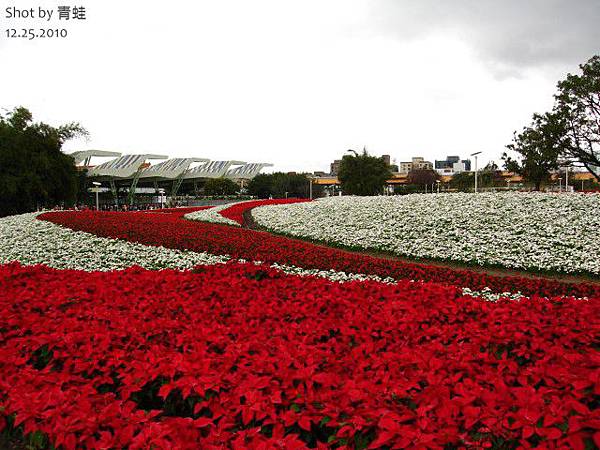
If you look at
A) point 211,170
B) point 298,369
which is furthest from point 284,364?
point 211,170

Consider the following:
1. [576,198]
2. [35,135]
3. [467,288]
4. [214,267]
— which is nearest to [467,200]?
[576,198]

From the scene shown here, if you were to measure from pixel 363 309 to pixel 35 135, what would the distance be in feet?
80.6

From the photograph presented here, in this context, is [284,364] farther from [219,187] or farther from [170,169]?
[219,187]

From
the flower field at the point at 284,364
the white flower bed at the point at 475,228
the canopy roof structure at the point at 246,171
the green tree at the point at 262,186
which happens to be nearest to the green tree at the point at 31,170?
the white flower bed at the point at 475,228

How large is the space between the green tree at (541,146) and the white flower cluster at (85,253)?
16.5 meters

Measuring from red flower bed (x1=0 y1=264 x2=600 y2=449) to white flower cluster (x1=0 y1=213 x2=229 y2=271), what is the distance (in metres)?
4.67

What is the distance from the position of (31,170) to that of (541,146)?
75.0 feet

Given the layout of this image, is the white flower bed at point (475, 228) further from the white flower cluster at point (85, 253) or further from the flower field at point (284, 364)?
the flower field at point (284, 364)

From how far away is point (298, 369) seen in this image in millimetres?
2555

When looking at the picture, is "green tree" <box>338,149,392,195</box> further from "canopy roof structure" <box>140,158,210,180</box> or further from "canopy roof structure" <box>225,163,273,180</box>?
"canopy roof structure" <box>225,163,273,180</box>

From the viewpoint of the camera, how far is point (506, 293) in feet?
22.3

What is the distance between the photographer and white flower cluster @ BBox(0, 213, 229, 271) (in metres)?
9.23

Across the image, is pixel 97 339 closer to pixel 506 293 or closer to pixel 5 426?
pixel 5 426

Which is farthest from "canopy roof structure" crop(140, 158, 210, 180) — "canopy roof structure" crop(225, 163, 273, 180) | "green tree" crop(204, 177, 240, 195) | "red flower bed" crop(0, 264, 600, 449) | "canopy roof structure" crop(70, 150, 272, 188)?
"red flower bed" crop(0, 264, 600, 449)
